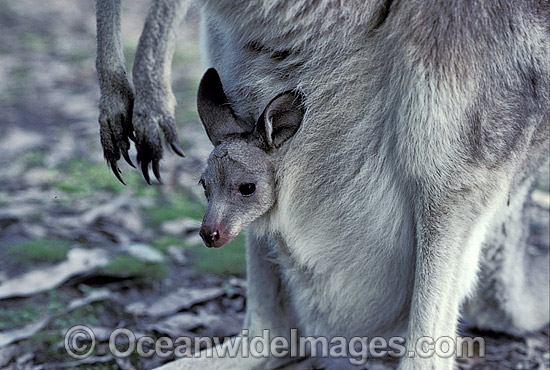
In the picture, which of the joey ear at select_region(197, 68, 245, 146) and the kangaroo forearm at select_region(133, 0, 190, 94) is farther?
the kangaroo forearm at select_region(133, 0, 190, 94)

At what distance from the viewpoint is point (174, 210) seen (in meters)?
3.32

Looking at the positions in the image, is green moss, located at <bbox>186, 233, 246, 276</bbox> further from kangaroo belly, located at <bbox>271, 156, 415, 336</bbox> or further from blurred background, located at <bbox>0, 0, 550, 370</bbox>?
kangaroo belly, located at <bbox>271, 156, 415, 336</bbox>

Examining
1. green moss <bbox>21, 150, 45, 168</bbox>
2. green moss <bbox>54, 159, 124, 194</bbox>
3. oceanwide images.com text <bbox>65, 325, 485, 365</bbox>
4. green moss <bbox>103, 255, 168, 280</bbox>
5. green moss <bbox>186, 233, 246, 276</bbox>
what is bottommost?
oceanwide images.com text <bbox>65, 325, 485, 365</bbox>

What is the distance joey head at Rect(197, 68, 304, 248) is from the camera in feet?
5.70

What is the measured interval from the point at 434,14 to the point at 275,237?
2.43 feet

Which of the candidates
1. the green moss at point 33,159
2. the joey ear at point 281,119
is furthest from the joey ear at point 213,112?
the green moss at point 33,159

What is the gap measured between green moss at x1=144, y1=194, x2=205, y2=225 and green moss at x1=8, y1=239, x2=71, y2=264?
482 millimetres

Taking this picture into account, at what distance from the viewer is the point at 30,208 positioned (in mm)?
3193

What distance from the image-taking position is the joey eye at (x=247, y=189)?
1.76 m

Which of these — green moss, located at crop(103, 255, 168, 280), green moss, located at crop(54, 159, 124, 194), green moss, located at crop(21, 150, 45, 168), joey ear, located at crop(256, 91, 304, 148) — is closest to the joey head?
joey ear, located at crop(256, 91, 304, 148)

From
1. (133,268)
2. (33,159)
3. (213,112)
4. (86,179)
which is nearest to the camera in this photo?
(213,112)

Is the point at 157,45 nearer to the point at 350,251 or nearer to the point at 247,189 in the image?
the point at 247,189

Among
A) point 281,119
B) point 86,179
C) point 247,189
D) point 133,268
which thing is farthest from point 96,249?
point 281,119

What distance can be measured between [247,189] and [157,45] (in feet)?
2.51
